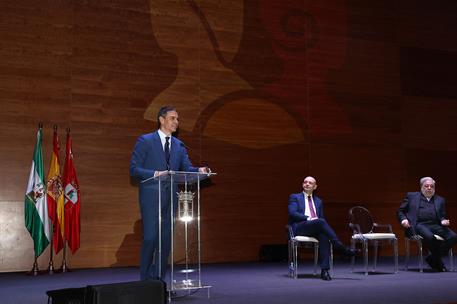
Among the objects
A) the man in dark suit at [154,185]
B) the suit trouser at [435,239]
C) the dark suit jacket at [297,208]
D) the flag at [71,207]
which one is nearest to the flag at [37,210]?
the flag at [71,207]

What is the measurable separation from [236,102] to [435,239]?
312cm

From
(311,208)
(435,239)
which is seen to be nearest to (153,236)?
(311,208)

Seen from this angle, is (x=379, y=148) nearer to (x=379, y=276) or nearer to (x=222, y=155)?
(x=222, y=155)

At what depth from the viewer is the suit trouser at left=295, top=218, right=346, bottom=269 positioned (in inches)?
239

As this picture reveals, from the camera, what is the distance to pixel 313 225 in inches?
246

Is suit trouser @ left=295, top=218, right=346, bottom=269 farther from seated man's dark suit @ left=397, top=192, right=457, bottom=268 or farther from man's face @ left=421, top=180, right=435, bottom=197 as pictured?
man's face @ left=421, top=180, right=435, bottom=197

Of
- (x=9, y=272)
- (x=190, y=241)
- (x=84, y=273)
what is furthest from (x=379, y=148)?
(x=9, y=272)

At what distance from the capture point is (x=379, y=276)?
20.5 ft

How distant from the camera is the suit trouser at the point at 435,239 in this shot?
677 centimetres

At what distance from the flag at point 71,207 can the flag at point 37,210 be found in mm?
248

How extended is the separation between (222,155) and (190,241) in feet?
3.97

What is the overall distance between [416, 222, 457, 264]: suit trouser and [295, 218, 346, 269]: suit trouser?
1281 mm

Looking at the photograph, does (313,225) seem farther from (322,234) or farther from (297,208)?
(297,208)

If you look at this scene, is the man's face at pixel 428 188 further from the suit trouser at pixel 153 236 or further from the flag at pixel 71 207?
the flag at pixel 71 207
